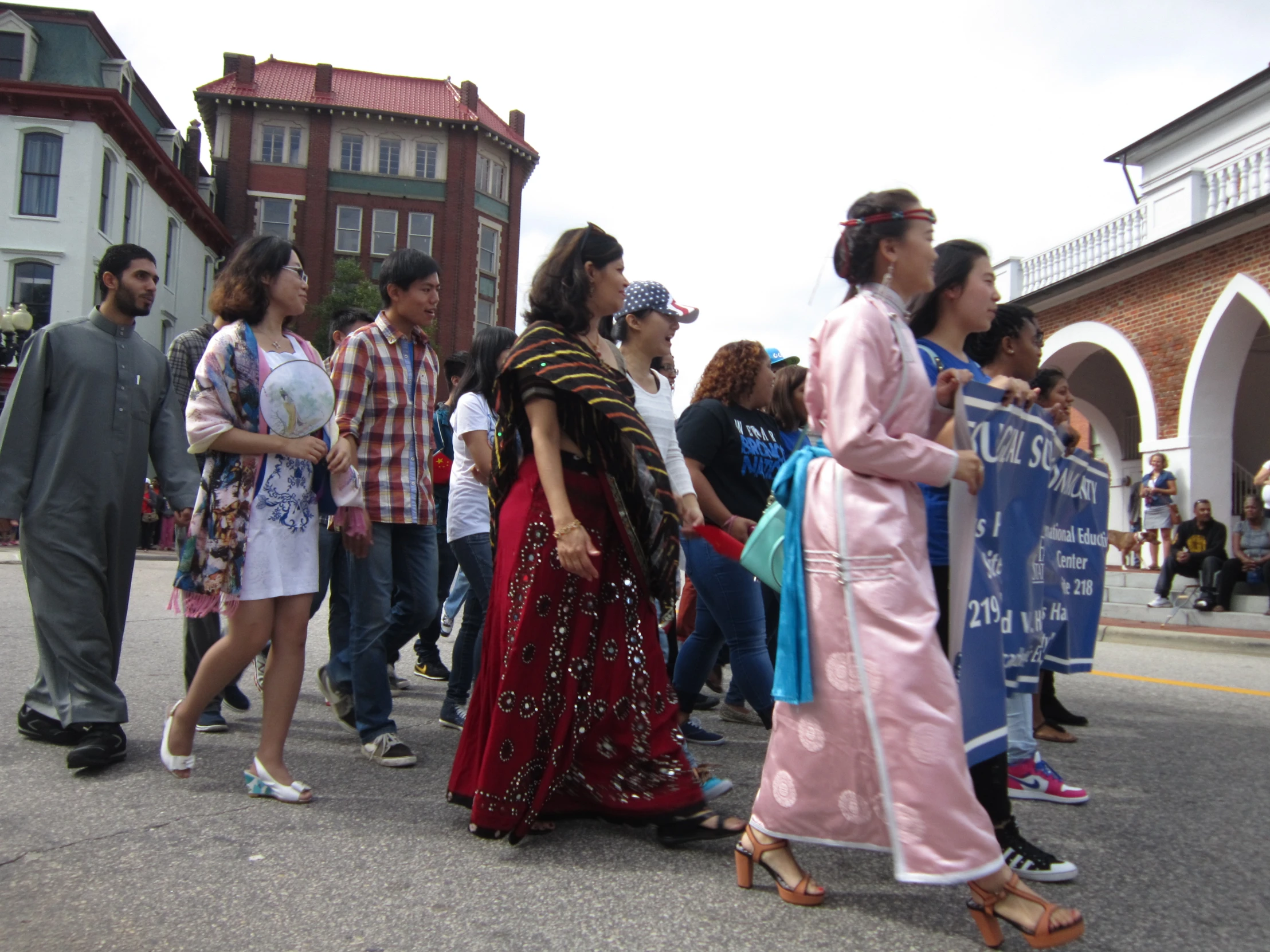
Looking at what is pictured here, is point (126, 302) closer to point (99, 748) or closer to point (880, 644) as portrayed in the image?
point (99, 748)

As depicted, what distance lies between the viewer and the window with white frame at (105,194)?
30328 mm

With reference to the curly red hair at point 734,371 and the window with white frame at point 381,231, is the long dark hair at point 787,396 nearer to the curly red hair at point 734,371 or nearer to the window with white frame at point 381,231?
the curly red hair at point 734,371

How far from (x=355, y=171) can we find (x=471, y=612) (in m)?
46.9

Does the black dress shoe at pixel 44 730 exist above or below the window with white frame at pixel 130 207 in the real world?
below

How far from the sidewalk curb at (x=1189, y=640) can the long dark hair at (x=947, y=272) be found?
28.2 ft

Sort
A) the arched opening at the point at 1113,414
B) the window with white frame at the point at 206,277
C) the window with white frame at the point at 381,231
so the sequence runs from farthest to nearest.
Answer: the window with white frame at the point at 381,231 < the window with white frame at the point at 206,277 < the arched opening at the point at 1113,414

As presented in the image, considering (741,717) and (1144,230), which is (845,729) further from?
(1144,230)

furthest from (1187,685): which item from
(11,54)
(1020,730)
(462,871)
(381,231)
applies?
(381,231)

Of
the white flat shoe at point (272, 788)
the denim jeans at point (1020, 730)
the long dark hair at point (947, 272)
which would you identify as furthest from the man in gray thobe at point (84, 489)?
the denim jeans at point (1020, 730)

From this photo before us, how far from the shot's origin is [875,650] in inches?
96.7

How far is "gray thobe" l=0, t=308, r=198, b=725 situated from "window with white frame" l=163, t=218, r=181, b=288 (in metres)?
34.6

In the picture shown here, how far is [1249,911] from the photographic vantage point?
269 cm

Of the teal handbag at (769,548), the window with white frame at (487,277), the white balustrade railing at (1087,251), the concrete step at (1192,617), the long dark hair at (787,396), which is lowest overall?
the concrete step at (1192,617)

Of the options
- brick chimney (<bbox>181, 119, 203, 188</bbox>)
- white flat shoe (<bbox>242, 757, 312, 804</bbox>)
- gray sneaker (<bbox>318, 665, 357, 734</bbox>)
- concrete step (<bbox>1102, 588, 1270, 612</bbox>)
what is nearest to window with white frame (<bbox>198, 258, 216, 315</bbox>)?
brick chimney (<bbox>181, 119, 203, 188</bbox>)
